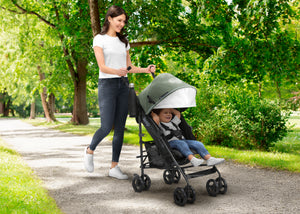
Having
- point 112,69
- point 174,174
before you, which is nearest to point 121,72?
point 112,69

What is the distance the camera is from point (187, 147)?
4.17 metres

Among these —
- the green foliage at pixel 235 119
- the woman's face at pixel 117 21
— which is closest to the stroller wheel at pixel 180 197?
the woman's face at pixel 117 21

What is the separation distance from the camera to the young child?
4098 mm

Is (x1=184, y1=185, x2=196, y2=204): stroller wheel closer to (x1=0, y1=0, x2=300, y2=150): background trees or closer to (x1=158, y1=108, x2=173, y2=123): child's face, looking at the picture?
(x1=158, y1=108, x2=173, y2=123): child's face

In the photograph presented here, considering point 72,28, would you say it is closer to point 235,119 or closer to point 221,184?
point 235,119

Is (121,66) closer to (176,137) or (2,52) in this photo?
(176,137)

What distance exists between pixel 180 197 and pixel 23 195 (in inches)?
75.6

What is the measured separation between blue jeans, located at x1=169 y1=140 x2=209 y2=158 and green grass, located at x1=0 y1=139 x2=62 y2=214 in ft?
5.30

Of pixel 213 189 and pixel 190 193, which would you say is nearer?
pixel 190 193

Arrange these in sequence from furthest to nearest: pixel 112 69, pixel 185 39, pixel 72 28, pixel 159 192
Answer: pixel 72 28 < pixel 185 39 < pixel 112 69 < pixel 159 192

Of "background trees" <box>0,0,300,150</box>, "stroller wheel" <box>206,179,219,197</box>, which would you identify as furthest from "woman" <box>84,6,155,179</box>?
"background trees" <box>0,0,300,150</box>

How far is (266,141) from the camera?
25.5 feet

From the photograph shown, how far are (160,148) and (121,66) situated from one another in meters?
1.44

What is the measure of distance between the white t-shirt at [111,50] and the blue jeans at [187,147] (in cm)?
139
